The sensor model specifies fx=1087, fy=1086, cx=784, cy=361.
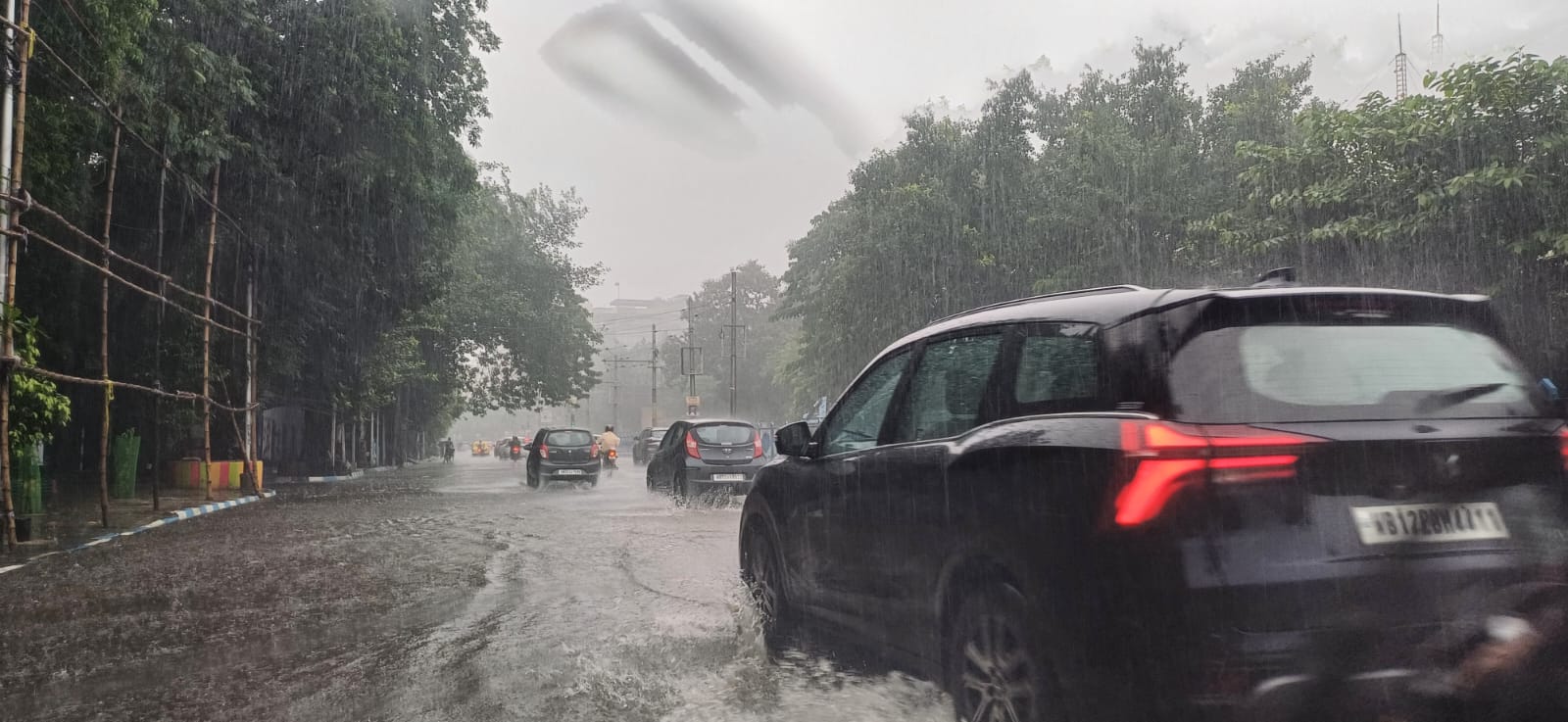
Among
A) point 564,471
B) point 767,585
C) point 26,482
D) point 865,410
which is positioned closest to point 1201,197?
point 564,471

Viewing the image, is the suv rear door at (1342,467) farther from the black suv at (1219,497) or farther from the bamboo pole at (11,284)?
the bamboo pole at (11,284)

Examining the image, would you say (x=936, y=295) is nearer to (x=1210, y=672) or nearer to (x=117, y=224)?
(x=117, y=224)

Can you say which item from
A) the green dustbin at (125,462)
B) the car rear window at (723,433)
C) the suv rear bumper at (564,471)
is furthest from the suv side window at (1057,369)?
the suv rear bumper at (564,471)

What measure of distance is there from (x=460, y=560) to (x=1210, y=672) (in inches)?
324

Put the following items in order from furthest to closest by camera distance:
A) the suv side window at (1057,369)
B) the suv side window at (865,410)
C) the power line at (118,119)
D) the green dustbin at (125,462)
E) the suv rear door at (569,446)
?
the suv rear door at (569,446) → the green dustbin at (125,462) → the power line at (118,119) → the suv side window at (865,410) → the suv side window at (1057,369)

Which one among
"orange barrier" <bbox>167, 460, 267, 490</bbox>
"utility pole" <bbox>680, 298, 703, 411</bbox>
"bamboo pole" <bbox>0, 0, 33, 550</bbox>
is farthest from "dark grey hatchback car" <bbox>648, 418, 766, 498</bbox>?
"utility pole" <bbox>680, 298, 703, 411</bbox>

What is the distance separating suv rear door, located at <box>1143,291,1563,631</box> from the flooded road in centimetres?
178

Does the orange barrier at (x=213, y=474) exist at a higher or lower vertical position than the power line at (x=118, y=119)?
lower

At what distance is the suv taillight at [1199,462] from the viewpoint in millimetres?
2912

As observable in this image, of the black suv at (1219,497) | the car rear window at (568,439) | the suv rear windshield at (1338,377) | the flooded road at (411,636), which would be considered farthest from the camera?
the car rear window at (568,439)

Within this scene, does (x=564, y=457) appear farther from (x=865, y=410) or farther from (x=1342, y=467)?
(x=1342, y=467)

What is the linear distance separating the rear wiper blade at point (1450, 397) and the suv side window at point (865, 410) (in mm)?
2053

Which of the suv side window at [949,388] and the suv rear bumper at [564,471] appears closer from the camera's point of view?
the suv side window at [949,388]

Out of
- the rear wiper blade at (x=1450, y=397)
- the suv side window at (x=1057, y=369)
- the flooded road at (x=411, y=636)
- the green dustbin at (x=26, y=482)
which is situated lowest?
the flooded road at (x=411, y=636)
